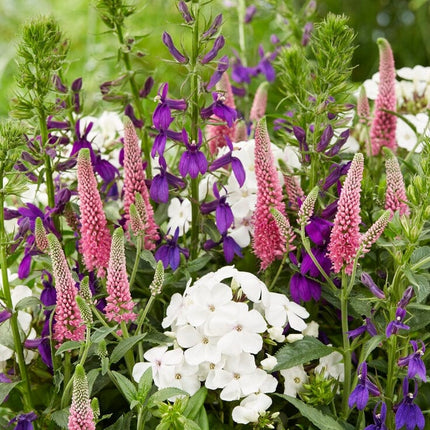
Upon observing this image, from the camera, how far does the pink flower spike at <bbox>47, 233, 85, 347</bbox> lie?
1029 mm

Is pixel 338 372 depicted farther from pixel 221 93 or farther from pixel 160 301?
pixel 221 93

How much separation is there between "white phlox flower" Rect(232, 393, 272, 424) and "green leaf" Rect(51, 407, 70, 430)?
0.84ft

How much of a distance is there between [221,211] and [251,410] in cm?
35

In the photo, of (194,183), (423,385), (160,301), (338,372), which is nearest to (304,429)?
(338,372)

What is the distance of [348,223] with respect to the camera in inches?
42.1

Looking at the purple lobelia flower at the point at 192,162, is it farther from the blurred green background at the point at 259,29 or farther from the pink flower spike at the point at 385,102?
the blurred green background at the point at 259,29

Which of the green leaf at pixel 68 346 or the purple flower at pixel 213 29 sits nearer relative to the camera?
the green leaf at pixel 68 346

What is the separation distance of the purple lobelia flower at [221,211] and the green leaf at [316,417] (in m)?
0.31

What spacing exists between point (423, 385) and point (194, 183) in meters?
0.55

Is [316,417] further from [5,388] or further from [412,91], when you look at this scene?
[412,91]

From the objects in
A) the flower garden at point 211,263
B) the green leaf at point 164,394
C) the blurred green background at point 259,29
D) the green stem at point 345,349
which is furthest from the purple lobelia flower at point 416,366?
the blurred green background at point 259,29

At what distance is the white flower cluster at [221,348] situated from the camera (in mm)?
1083

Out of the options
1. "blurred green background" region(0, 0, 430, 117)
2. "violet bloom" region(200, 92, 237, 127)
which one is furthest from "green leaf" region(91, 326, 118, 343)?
"blurred green background" region(0, 0, 430, 117)

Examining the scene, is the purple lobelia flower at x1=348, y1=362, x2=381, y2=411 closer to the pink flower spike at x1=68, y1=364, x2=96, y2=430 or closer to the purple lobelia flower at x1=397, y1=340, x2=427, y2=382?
the purple lobelia flower at x1=397, y1=340, x2=427, y2=382
